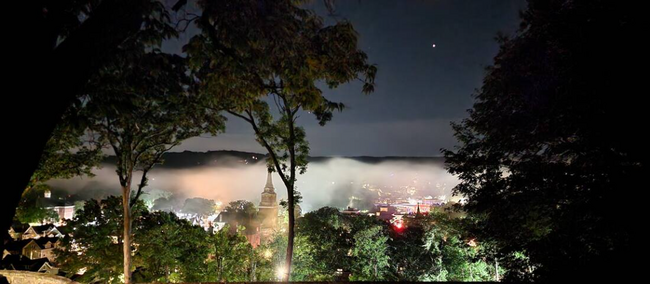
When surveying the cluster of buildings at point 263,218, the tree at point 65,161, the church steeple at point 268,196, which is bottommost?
the cluster of buildings at point 263,218

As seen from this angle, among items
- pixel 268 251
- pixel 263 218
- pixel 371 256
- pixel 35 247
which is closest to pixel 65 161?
pixel 268 251

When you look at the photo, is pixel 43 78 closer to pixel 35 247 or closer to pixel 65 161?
pixel 65 161

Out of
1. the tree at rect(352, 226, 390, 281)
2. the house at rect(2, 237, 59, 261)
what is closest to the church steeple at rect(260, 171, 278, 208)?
the house at rect(2, 237, 59, 261)

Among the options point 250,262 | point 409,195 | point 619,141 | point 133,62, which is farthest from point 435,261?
point 409,195

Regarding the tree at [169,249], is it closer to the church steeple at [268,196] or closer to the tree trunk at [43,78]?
the tree trunk at [43,78]

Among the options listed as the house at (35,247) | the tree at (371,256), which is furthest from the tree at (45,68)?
the house at (35,247)
